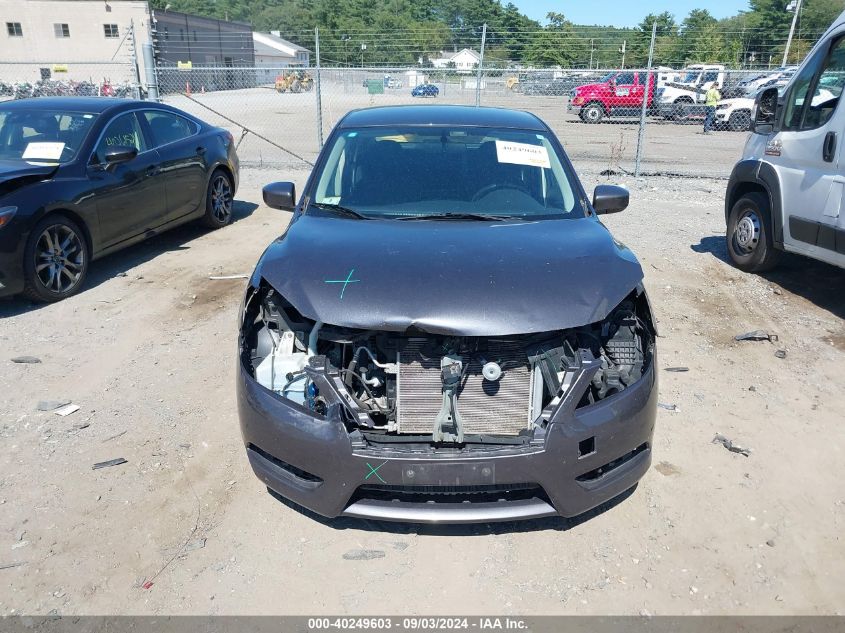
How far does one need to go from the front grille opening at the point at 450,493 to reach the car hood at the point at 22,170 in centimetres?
463

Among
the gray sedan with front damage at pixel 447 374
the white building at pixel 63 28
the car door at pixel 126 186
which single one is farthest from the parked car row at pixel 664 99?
the white building at pixel 63 28

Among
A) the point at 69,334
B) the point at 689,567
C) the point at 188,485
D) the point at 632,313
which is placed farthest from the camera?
the point at 69,334

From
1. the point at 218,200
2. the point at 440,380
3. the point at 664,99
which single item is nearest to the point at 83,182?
the point at 218,200

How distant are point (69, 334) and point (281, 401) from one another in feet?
11.0

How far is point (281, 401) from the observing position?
2734mm

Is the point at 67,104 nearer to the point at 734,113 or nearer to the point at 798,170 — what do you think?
the point at 798,170

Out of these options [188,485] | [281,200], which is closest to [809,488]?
[188,485]

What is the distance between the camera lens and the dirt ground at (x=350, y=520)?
269cm

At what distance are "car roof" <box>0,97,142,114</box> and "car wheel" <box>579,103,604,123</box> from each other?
66.0 feet

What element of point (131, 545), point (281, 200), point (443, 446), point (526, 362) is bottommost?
point (131, 545)

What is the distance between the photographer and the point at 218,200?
8.36 m

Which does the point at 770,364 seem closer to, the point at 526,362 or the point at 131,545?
the point at 526,362

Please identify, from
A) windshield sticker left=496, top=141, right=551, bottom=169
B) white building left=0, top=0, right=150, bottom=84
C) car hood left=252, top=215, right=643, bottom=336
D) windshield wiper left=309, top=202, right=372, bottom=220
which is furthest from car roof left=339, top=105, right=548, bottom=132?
white building left=0, top=0, right=150, bottom=84

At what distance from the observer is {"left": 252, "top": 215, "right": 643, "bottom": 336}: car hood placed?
8.62 ft
